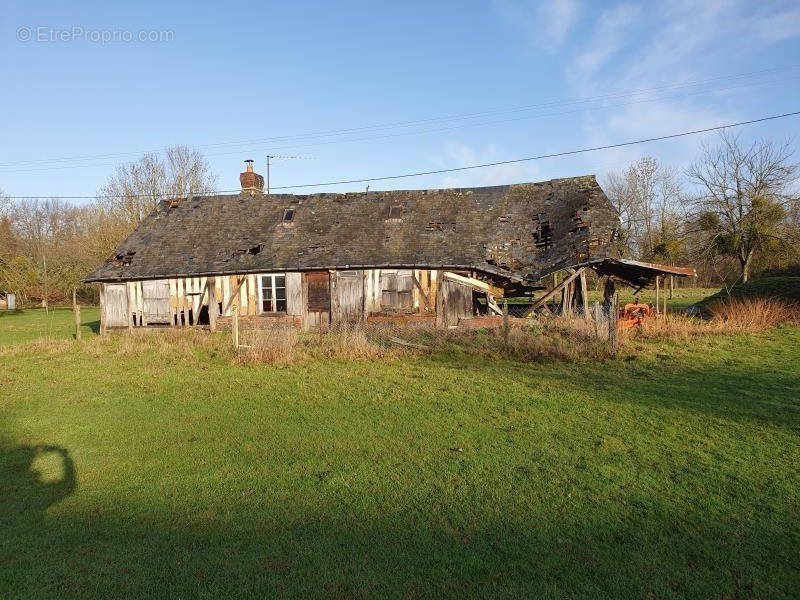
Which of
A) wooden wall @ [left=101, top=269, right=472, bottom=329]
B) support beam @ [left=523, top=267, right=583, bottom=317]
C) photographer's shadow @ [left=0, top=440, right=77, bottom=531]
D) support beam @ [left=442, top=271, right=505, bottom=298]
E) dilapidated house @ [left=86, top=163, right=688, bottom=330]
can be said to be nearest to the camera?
photographer's shadow @ [left=0, top=440, right=77, bottom=531]

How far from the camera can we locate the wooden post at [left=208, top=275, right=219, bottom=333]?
70.4 feet

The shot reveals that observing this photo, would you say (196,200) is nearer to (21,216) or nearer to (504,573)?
(504,573)

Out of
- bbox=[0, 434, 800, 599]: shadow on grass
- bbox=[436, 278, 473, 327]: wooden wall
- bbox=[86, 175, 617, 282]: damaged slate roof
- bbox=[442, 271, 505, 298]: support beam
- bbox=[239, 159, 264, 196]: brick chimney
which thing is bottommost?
bbox=[0, 434, 800, 599]: shadow on grass

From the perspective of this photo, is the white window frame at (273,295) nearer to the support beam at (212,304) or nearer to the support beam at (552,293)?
the support beam at (212,304)

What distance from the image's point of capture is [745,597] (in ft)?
12.0

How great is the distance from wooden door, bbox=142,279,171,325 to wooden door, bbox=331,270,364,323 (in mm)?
6833

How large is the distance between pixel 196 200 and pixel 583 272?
1766 cm

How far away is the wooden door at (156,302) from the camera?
72.8 feet

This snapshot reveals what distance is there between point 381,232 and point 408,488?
57.3 ft

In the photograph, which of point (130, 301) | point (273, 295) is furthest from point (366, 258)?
point (130, 301)

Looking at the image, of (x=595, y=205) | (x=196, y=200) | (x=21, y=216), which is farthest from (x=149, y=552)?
(x=21, y=216)

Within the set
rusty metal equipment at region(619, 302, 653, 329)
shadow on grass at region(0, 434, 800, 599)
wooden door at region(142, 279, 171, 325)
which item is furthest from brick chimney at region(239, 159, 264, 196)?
shadow on grass at region(0, 434, 800, 599)

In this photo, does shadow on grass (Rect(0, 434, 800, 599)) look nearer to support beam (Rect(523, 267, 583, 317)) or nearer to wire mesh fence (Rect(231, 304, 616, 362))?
wire mesh fence (Rect(231, 304, 616, 362))

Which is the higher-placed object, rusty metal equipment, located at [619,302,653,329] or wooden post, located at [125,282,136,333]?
wooden post, located at [125,282,136,333]
